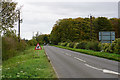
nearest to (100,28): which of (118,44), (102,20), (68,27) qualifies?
(102,20)

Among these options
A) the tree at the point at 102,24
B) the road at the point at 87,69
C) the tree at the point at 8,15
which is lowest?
the road at the point at 87,69

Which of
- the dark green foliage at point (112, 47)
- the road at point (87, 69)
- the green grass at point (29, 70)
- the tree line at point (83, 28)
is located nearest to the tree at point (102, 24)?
the tree line at point (83, 28)

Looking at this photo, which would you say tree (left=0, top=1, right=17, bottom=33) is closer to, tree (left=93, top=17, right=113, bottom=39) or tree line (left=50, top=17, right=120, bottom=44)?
tree line (left=50, top=17, right=120, bottom=44)

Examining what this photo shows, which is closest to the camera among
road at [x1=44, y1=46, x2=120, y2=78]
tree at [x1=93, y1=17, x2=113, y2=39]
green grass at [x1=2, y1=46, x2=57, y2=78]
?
green grass at [x1=2, y1=46, x2=57, y2=78]

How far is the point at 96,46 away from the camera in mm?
31078

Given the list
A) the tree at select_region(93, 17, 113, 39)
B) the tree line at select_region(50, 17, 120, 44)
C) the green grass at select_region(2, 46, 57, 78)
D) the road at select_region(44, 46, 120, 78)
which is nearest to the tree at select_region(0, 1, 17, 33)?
the green grass at select_region(2, 46, 57, 78)

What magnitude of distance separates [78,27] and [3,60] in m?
59.2

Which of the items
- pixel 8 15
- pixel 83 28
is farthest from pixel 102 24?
pixel 8 15

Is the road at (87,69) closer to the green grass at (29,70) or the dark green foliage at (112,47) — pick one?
the green grass at (29,70)

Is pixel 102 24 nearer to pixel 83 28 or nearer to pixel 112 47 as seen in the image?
pixel 83 28

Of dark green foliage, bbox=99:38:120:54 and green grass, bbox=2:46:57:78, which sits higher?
dark green foliage, bbox=99:38:120:54

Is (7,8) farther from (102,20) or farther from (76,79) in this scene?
(102,20)

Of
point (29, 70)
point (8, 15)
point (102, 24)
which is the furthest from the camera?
point (102, 24)

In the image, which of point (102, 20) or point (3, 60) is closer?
point (3, 60)
